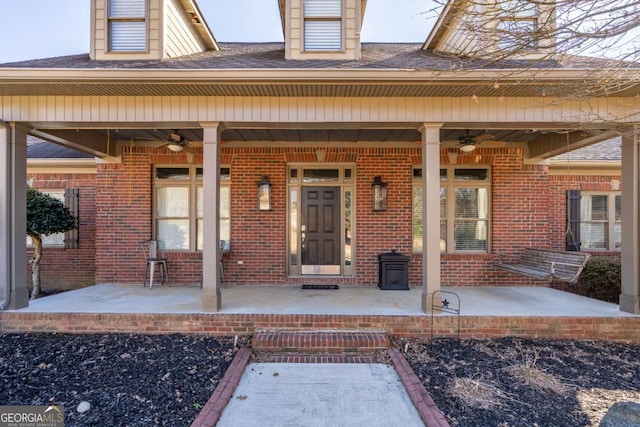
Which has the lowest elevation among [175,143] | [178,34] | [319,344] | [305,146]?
[319,344]

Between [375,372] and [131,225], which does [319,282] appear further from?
[131,225]

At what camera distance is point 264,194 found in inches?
250

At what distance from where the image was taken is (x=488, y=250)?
653 cm

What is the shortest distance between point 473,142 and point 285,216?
11.7ft

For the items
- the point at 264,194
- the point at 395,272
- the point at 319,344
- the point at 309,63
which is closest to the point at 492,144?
the point at 395,272

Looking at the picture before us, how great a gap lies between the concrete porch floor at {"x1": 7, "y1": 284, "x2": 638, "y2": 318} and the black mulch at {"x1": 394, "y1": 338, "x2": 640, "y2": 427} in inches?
17.8

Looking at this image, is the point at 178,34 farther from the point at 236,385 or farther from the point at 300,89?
the point at 236,385

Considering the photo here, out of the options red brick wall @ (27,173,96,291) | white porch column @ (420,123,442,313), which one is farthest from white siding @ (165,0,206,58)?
white porch column @ (420,123,442,313)

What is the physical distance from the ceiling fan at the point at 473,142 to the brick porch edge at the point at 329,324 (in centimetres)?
281

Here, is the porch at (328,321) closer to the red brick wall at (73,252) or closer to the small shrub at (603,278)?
the small shrub at (603,278)

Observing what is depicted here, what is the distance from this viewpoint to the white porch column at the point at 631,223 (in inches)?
176

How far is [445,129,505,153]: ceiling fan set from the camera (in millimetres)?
5605

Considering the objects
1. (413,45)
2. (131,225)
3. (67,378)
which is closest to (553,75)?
(413,45)

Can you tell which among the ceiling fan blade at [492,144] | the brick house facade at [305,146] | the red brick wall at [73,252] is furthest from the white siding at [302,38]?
the red brick wall at [73,252]
